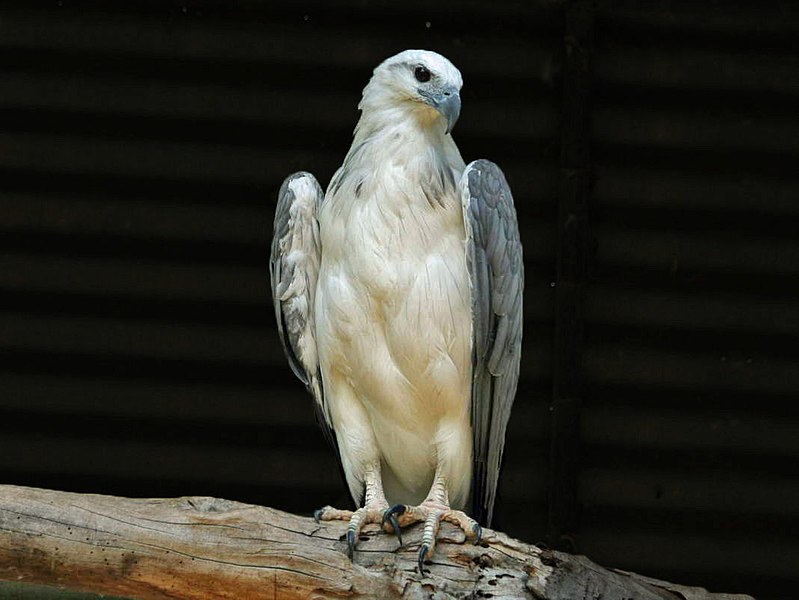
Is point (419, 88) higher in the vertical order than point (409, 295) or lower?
higher

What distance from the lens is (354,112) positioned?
762cm

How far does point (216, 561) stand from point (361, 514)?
26.4 inches

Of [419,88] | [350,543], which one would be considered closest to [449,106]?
[419,88]

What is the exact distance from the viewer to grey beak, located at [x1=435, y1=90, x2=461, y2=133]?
557 centimetres

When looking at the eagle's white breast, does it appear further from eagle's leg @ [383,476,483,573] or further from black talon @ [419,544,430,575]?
black talon @ [419,544,430,575]

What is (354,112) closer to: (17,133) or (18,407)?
(17,133)

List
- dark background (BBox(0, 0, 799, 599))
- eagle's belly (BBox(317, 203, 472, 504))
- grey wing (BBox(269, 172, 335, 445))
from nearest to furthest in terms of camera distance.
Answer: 1. eagle's belly (BBox(317, 203, 472, 504))
2. grey wing (BBox(269, 172, 335, 445))
3. dark background (BBox(0, 0, 799, 599))

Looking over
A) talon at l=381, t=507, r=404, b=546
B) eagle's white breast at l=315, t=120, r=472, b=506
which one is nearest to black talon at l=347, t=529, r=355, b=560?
talon at l=381, t=507, r=404, b=546

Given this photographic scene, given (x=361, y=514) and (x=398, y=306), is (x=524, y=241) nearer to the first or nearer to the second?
(x=398, y=306)

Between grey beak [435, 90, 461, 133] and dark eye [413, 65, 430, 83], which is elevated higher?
dark eye [413, 65, 430, 83]

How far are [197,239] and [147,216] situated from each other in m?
0.30

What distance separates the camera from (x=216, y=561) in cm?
470

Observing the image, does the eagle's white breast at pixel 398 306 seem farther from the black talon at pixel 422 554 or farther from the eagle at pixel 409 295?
the black talon at pixel 422 554

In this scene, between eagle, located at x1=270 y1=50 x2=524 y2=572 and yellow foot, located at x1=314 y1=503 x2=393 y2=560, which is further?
eagle, located at x1=270 y1=50 x2=524 y2=572
